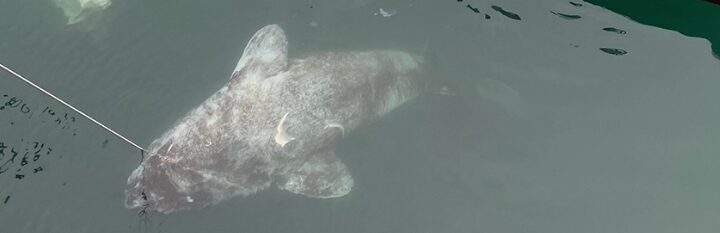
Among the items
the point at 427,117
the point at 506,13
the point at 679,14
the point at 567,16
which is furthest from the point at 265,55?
the point at 679,14

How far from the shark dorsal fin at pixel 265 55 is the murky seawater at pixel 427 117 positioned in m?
0.25

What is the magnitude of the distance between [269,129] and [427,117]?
2064 millimetres

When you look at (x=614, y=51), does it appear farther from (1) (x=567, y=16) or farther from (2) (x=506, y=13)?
(2) (x=506, y=13)

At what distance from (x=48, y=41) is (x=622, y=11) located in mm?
7769

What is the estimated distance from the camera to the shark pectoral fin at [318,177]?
8.91 m

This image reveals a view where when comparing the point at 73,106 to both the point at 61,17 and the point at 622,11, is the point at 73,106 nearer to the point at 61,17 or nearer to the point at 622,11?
the point at 61,17

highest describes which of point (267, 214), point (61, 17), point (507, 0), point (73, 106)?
point (507, 0)

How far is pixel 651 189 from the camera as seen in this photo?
361 inches

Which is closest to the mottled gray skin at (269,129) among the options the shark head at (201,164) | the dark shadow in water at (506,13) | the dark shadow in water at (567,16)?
the shark head at (201,164)

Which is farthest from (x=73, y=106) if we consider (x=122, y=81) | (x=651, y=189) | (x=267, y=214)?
(x=651, y=189)

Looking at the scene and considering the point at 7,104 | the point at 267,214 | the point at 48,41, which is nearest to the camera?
the point at 267,214

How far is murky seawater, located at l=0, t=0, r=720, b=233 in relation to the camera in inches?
346

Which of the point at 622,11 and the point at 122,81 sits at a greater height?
the point at 622,11

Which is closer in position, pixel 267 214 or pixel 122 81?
pixel 267 214
